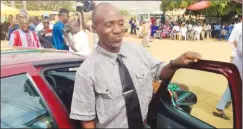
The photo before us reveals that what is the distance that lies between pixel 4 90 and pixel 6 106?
0.30ft

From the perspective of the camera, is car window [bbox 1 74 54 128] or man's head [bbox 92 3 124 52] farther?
man's head [bbox 92 3 124 52]

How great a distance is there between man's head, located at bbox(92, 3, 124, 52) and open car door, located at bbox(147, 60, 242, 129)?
49 cm

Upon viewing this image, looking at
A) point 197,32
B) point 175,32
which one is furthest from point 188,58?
point 175,32

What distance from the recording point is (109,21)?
179 cm

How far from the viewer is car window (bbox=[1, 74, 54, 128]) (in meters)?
1.63

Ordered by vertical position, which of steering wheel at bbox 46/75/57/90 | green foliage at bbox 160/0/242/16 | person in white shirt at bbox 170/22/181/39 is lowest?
person in white shirt at bbox 170/22/181/39

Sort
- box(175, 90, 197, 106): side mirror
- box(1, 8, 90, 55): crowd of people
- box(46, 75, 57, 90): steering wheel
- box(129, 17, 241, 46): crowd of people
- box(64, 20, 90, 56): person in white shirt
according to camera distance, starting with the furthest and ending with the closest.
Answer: box(129, 17, 241, 46): crowd of people < box(64, 20, 90, 56): person in white shirt < box(1, 8, 90, 55): crowd of people < box(175, 90, 197, 106): side mirror < box(46, 75, 57, 90): steering wheel

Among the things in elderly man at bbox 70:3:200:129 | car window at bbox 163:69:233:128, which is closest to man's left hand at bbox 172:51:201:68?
elderly man at bbox 70:3:200:129

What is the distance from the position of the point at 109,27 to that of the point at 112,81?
0.34 metres

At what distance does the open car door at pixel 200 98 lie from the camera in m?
1.62

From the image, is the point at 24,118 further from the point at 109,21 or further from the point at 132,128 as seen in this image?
the point at 109,21

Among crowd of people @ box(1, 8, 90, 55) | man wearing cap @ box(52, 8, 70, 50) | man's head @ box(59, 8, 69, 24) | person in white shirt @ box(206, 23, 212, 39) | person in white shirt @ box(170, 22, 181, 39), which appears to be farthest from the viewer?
person in white shirt @ box(206, 23, 212, 39)

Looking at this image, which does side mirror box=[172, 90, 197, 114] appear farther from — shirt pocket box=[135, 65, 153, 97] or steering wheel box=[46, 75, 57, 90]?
steering wheel box=[46, 75, 57, 90]

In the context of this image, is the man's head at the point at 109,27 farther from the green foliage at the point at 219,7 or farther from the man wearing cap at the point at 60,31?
the green foliage at the point at 219,7
